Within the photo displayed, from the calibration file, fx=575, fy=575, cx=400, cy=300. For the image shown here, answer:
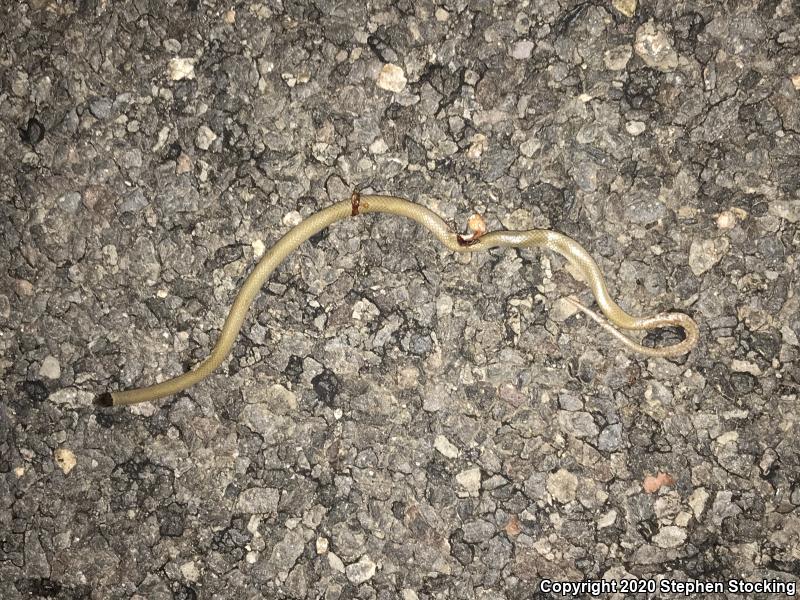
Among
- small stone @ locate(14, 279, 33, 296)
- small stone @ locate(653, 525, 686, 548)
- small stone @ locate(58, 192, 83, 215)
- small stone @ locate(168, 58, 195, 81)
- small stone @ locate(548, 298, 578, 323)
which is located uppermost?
small stone @ locate(168, 58, 195, 81)

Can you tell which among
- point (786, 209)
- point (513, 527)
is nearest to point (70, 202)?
point (513, 527)

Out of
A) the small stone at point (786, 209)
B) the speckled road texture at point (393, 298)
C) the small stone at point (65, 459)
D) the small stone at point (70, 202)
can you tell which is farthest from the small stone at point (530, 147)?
the small stone at point (65, 459)

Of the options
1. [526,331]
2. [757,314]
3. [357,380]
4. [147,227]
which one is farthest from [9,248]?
[757,314]

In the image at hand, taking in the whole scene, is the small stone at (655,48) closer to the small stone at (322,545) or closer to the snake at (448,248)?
the snake at (448,248)

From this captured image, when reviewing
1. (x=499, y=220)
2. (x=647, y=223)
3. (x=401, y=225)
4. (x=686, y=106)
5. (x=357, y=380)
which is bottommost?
(x=357, y=380)

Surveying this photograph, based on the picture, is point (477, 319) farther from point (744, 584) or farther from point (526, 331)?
point (744, 584)

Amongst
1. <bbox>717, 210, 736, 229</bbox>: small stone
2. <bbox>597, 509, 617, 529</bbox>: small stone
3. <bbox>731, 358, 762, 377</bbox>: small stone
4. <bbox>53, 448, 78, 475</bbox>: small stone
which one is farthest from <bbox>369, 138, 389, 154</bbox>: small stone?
<bbox>53, 448, 78, 475</bbox>: small stone

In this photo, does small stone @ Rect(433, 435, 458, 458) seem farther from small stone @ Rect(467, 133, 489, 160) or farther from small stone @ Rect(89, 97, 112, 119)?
small stone @ Rect(89, 97, 112, 119)
